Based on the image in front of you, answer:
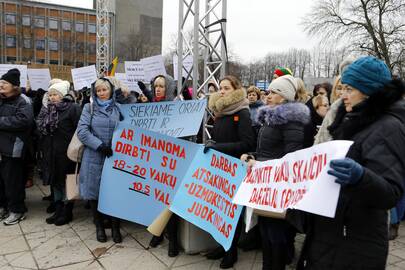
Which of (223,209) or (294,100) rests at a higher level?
(294,100)

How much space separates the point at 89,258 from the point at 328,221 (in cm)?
275

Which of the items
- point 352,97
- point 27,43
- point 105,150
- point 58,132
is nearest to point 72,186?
point 58,132

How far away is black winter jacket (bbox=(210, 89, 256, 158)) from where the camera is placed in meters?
3.66

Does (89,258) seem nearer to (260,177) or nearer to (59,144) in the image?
(59,144)

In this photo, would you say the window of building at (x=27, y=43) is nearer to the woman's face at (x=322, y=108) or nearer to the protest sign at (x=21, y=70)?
the protest sign at (x=21, y=70)

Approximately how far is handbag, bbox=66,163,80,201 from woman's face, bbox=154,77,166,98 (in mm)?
1376

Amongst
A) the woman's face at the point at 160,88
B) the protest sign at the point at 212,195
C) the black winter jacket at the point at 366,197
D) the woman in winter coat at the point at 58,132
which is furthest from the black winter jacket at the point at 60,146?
the black winter jacket at the point at 366,197

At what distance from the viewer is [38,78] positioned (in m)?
6.86

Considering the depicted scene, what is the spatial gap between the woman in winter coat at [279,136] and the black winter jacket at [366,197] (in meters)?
0.77

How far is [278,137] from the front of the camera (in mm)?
2920

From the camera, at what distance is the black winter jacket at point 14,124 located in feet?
15.1

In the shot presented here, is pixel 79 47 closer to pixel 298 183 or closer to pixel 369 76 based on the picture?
pixel 298 183

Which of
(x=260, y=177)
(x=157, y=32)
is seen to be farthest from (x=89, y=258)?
(x=157, y=32)

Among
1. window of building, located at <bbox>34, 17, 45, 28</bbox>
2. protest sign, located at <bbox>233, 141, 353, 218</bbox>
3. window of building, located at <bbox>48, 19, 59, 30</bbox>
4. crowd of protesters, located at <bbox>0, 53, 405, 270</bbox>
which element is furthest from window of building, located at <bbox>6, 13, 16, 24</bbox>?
protest sign, located at <bbox>233, 141, 353, 218</bbox>
